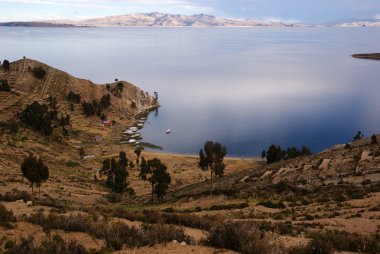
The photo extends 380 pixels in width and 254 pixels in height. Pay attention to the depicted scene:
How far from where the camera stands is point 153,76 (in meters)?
189

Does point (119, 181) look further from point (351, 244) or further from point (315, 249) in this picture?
point (315, 249)

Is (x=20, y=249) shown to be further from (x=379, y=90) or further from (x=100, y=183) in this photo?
(x=379, y=90)

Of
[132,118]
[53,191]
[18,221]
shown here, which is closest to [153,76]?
[132,118]

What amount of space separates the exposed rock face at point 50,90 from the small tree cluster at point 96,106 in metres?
1.87

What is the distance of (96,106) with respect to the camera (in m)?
108

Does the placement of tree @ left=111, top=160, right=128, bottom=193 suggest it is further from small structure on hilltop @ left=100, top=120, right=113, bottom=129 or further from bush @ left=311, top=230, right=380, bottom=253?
small structure on hilltop @ left=100, top=120, right=113, bottom=129

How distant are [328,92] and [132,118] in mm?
74667

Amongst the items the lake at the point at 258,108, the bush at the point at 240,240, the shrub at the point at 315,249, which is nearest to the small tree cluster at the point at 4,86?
the lake at the point at 258,108

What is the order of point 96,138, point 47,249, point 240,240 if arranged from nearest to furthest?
point 47,249 < point 240,240 < point 96,138

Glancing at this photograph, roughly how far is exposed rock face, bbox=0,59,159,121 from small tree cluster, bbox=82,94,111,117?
6.15 feet

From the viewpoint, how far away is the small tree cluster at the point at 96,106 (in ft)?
342

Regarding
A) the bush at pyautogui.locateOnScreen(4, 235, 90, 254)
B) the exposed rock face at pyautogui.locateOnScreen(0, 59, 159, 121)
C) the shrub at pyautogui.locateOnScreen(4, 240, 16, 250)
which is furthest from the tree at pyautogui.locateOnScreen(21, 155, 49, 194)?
the exposed rock face at pyautogui.locateOnScreen(0, 59, 159, 121)

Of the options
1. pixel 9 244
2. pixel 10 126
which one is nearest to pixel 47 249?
pixel 9 244

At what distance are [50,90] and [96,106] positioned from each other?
13.0 m
